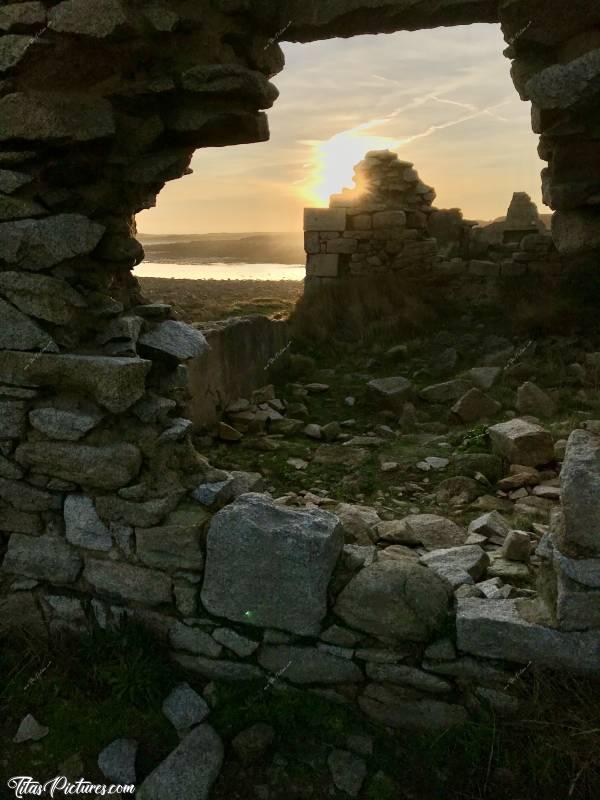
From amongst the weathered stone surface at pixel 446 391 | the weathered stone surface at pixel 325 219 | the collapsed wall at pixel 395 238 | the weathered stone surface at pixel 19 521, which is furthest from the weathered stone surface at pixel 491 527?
the weathered stone surface at pixel 325 219

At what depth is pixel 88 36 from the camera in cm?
289

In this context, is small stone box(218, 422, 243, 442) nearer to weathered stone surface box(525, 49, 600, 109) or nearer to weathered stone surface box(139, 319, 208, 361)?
weathered stone surface box(139, 319, 208, 361)

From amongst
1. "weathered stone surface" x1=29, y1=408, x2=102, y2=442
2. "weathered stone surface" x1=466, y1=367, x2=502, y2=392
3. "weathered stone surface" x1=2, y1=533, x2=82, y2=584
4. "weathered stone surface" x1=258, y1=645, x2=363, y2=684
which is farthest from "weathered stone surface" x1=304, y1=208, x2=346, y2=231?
"weathered stone surface" x1=258, y1=645, x2=363, y2=684

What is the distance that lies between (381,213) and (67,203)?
27.5ft

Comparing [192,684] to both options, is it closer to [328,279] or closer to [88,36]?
[88,36]

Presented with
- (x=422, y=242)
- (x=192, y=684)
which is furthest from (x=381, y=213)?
(x=192, y=684)

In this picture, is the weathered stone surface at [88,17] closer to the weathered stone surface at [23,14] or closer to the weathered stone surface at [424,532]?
the weathered stone surface at [23,14]

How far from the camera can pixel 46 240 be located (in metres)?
3.08

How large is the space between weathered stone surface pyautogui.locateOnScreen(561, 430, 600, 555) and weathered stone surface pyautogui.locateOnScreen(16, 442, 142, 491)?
1954 mm

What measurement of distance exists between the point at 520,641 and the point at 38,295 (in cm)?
267

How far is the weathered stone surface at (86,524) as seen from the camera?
3252 millimetres

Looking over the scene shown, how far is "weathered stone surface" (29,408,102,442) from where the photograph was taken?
10.2ft

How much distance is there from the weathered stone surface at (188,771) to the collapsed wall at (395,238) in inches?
346

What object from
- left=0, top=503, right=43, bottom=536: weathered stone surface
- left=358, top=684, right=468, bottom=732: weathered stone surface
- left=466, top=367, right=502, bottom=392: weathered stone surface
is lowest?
left=358, top=684, right=468, bottom=732: weathered stone surface
